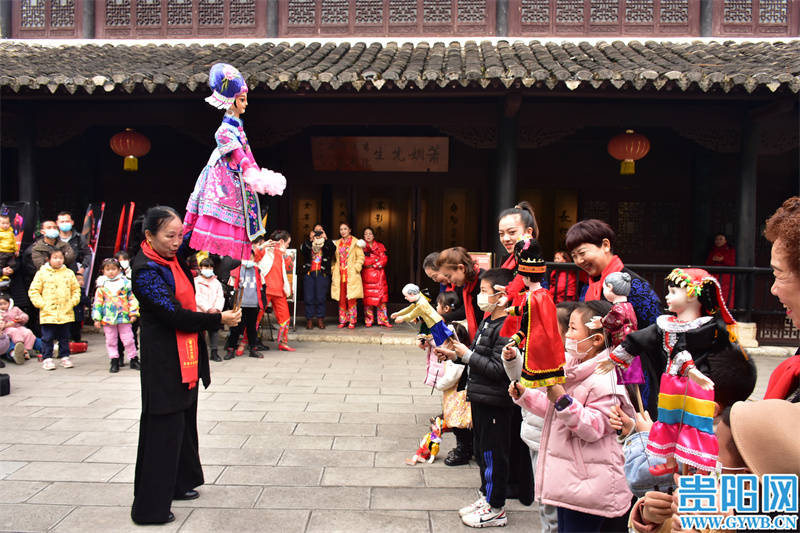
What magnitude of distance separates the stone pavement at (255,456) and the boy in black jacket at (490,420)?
15 cm

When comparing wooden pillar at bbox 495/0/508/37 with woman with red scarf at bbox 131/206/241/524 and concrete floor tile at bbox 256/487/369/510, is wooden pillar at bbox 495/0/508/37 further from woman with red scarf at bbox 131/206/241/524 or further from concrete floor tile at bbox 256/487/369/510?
concrete floor tile at bbox 256/487/369/510

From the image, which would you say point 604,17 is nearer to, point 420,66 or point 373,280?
point 420,66

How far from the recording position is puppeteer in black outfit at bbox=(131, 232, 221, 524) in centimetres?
303

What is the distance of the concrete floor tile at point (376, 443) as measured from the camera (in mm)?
4355

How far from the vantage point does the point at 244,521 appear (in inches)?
125

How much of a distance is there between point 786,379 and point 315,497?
112 inches

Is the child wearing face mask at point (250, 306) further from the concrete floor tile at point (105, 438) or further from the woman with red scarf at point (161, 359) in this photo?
the woman with red scarf at point (161, 359)

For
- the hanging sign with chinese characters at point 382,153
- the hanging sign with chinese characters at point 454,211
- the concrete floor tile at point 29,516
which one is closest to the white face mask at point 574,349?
the concrete floor tile at point 29,516

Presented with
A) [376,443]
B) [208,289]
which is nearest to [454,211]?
[208,289]

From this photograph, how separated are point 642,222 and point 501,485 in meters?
8.43

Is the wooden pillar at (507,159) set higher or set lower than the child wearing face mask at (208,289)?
higher

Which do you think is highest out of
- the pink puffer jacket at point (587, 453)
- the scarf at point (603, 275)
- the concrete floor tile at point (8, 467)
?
the scarf at point (603, 275)

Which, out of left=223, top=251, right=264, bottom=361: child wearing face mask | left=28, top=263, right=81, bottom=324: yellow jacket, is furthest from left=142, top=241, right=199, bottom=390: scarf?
left=28, top=263, right=81, bottom=324: yellow jacket

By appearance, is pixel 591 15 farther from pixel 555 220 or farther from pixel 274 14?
pixel 274 14
